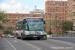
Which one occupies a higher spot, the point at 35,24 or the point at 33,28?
the point at 35,24

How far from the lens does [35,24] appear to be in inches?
1108

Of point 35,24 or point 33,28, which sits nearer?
point 33,28

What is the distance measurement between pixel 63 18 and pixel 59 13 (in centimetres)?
532

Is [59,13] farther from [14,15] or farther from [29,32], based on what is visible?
[29,32]

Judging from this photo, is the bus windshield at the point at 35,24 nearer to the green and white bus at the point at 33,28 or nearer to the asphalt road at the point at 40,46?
the green and white bus at the point at 33,28

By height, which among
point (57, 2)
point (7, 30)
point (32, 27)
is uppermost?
point (57, 2)

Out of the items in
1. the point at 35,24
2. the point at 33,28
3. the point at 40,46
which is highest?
the point at 35,24

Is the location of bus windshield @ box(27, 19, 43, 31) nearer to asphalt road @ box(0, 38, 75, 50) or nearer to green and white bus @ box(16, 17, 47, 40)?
green and white bus @ box(16, 17, 47, 40)

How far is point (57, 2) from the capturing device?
161m

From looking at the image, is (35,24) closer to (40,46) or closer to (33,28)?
(33,28)

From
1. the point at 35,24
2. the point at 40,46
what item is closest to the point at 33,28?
the point at 35,24

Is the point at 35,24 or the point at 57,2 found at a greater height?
the point at 57,2

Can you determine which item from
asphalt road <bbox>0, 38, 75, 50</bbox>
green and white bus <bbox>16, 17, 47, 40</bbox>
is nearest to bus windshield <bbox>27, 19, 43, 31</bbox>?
green and white bus <bbox>16, 17, 47, 40</bbox>

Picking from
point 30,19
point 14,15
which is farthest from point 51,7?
point 30,19
